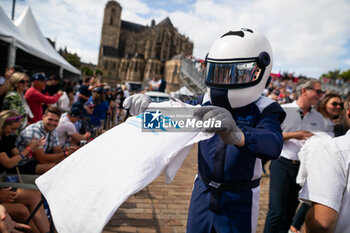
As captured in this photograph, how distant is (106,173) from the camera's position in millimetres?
1105

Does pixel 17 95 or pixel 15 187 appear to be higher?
pixel 17 95

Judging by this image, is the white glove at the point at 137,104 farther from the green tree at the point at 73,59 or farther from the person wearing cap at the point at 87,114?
the green tree at the point at 73,59

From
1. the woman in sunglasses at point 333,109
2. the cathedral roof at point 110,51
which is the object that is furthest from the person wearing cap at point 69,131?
the cathedral roof at point 110,51

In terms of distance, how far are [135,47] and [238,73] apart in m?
69.7

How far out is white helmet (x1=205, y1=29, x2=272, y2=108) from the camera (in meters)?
1.29

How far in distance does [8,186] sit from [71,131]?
6.56 ft

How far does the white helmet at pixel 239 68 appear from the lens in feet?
4.23

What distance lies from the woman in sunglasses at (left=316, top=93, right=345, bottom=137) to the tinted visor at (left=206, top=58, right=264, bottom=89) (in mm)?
2299

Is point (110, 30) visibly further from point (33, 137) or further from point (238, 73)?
point (238, 73)

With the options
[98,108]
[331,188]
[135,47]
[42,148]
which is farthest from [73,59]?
[331,188]

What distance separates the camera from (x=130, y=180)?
103cm

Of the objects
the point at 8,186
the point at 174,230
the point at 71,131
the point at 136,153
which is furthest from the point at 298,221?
the point at 71,131

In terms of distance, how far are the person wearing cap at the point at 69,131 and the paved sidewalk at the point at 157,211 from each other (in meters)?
1.47

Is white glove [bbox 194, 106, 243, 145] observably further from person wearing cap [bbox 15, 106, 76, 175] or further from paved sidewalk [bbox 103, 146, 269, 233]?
person wearing cap [bbox 15, 106, 76, 175]
